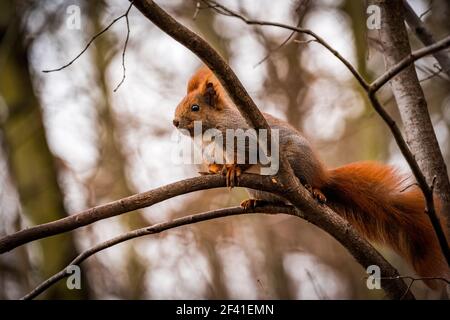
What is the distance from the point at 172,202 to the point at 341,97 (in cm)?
232

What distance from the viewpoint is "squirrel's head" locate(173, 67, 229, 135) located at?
3107 millimetres

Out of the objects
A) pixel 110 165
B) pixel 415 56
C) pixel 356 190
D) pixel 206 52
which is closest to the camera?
pixel 415 56

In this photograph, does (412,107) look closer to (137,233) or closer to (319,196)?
(319,196)

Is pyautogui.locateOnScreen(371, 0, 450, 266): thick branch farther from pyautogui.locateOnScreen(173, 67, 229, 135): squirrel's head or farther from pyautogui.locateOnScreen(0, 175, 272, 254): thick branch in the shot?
pyautogui.locateOnScreen(0, 175, 272, 254): thick branch

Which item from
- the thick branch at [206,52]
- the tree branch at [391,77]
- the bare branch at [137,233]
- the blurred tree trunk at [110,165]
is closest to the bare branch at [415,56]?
the tree branch at [391,77]

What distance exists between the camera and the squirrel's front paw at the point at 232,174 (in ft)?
7.55

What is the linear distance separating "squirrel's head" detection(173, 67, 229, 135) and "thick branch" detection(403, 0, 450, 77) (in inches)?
46.3

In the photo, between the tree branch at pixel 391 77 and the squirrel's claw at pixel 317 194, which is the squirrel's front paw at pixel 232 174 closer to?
the squirrel's claw at pixel 317 194

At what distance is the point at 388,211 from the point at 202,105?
1.22m

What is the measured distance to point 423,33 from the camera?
299 cm

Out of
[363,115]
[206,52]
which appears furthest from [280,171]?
[363,115]

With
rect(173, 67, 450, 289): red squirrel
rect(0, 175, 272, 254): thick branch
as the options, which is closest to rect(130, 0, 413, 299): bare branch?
rect(173, 67, 450, 289): red squirrel

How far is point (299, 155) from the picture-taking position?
2980 millimetres
